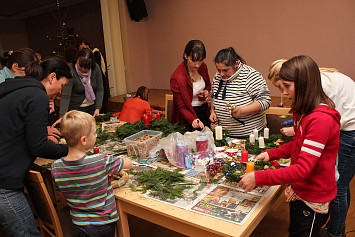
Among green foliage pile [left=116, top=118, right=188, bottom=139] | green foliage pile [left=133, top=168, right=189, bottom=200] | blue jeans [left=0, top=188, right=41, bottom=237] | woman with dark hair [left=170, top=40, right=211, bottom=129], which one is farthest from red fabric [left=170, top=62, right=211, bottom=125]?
blue jeans [left=0, top=188, right=41, bottom=237]

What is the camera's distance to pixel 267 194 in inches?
55.1

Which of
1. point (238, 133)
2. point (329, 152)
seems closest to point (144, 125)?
point (238, 133)

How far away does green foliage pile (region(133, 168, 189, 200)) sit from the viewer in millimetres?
1459

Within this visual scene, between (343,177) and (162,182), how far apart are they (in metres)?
1.18

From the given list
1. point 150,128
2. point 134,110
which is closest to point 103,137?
point 150,128

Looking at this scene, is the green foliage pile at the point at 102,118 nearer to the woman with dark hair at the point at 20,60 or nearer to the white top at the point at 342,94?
the woman with dark hair at the point at 20,60

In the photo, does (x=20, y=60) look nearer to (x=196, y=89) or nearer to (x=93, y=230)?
(x=93, y=230)

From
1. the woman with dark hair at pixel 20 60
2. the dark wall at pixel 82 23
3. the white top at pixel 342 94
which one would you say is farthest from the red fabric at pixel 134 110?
the dark wall at pixel 82 23

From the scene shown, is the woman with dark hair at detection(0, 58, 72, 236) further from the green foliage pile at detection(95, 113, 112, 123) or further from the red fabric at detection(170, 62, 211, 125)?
the green foliage pile at detection(95, 113, 112, 123)

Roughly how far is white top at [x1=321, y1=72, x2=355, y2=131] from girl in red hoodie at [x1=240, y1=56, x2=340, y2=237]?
429 mm

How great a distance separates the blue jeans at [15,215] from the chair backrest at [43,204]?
0.10 m

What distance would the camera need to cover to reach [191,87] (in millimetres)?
2574

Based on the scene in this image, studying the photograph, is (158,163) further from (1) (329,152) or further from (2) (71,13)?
(2) (71,13)

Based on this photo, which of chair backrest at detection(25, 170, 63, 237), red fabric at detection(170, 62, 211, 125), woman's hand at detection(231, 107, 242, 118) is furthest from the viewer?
red fabric at detection(170, 62, 211, 125)
